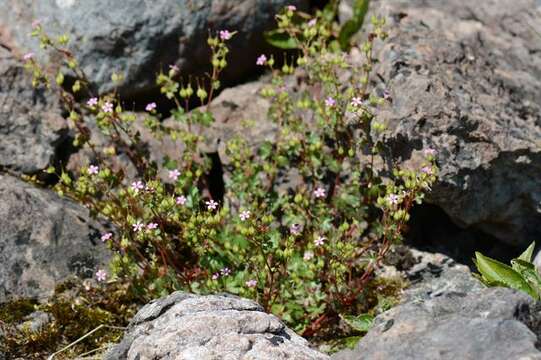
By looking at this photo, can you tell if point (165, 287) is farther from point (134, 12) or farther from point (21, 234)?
point (134, 12)

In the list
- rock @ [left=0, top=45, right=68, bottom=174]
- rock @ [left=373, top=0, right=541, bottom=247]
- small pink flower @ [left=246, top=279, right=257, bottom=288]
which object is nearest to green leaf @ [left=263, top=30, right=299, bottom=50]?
rock @ [left=373, top=0, right=541, bottom=247]

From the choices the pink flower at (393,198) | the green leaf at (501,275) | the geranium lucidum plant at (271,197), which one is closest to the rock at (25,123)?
the geranium lucidum plant at (271,197)

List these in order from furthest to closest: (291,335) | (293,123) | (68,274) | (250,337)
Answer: (293,123) → (68,274) → (291,335) → (250,337)

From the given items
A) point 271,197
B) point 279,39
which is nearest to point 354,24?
point 279,39

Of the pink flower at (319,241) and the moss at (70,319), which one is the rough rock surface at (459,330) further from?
the moss at (70,319)

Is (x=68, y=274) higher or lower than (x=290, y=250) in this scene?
lower

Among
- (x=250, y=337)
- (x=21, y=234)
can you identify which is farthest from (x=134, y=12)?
(x=250, y=337)

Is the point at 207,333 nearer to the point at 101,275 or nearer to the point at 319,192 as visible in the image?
the point at 101,275
